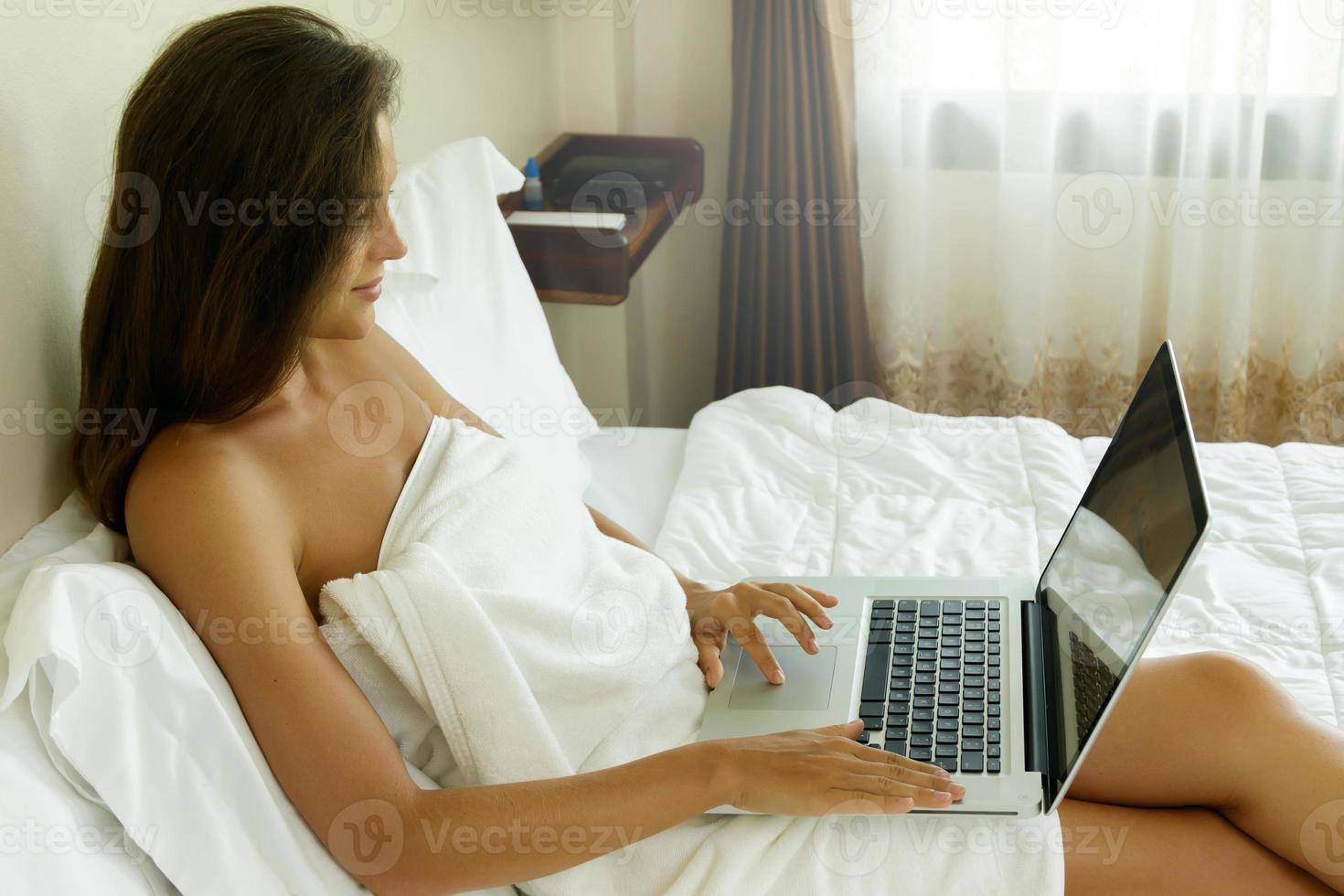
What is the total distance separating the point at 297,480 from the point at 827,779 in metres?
0.50

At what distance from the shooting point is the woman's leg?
3.56 feet

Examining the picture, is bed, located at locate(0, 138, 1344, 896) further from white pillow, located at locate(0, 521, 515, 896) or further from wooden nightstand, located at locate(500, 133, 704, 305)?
wooden nightstand, located at locate(500, 133, 704, 305)

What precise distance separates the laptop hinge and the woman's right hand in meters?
0.08

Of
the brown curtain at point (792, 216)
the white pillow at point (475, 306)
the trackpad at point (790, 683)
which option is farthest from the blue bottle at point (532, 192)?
the trackpad at point (790, 683)

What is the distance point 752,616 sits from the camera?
A: 50.3 inches

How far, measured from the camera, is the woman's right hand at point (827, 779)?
1003 millimetres

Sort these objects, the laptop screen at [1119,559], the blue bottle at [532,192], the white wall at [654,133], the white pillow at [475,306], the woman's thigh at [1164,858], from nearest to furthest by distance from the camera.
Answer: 1. the laptop screen at [1119,559]
2. the woman's thigh at [1164,858]
3. the white pillow at [475,306]
4. the blue bottle at [532,192]
5. the white wall at [654,133]

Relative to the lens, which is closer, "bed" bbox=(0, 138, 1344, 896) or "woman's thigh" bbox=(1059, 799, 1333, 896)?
"bed" bbox=(0, 138, 1344, 896)

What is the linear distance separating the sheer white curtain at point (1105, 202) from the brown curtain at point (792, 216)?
2.2 inches

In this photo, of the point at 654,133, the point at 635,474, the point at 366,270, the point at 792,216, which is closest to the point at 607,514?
the point at 635,474

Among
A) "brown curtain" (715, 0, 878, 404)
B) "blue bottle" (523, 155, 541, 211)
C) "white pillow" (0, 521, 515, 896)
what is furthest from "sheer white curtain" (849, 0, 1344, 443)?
"white pillow" (0, 521, 515, 896)

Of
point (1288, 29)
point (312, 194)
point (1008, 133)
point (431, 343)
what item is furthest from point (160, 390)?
Result: point (1288, 29)

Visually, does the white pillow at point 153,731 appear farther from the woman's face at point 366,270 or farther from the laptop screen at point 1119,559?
the laptop screen at point 1119,559

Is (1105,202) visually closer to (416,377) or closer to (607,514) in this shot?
(607,514)
